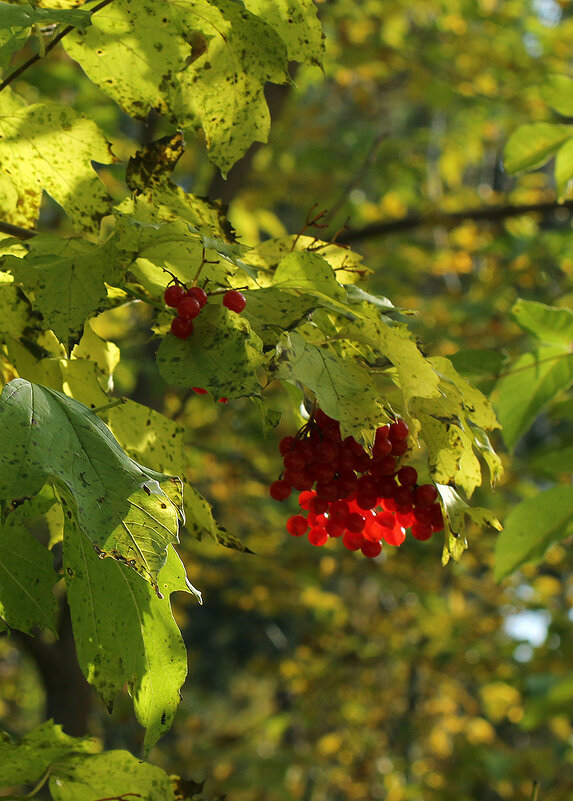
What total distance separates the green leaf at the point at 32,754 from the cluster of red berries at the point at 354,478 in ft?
1.54

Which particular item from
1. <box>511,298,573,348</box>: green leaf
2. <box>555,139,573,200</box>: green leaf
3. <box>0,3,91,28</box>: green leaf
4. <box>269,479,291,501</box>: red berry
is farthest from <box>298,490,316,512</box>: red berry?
<box>555,139,573,200</box>: green leaf

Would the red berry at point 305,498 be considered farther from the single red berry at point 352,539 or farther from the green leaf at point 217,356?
the green leaf at point 217,356

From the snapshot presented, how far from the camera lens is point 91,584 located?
882 mm

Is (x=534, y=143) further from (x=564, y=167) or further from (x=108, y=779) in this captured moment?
(x=108, y=779)

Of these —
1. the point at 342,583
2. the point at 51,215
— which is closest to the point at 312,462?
the point at 51,215

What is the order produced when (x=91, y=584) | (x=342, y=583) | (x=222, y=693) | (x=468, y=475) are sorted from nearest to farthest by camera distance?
(x=91, y=584), (x=468, y=475), (x=342, y=583), (x=222, y=693)

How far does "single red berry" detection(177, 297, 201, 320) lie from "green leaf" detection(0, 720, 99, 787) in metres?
0.62

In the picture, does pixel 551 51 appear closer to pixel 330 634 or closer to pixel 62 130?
pixel 330 634

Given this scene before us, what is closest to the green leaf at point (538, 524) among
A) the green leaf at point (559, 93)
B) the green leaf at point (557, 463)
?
the green leaf at point (557, 463)

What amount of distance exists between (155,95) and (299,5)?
23cm

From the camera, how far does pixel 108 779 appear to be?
1065 millimetres

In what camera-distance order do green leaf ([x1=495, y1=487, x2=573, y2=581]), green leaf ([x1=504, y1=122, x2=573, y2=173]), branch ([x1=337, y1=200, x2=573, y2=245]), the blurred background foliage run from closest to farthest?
green leaf ([x1=495, y1=487, x2=573, y2=581]) → green leaf ([x1=504, y1=122, x2=573, y2=173]) → branch ([x1=337, y1=200, x2=573, y2=245]) → the blurred background foliage

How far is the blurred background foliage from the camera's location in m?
4.92

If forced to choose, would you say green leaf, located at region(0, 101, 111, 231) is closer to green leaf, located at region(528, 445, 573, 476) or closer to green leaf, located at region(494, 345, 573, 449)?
green leaf, located at region(494, 345, 573, 449)
